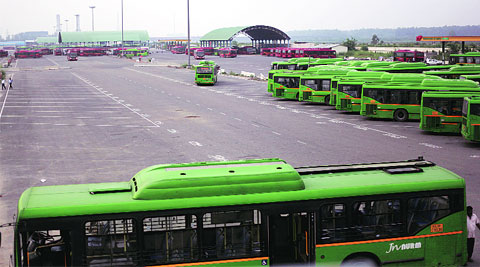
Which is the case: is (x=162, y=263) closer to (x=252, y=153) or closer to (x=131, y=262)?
(x=131, y=262)

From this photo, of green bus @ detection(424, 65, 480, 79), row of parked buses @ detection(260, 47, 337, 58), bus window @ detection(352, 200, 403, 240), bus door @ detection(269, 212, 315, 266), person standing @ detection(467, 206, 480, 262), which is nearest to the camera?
→ bus door @ detection(269, 212, 315, 266)

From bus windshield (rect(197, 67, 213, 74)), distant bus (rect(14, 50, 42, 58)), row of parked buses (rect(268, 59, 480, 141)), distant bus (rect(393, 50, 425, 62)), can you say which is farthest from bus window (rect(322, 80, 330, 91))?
distant bus (rect(14, 50, 42, 58))

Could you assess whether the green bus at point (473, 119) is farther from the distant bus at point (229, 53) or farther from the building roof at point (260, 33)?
the building roof at point (260, 33)

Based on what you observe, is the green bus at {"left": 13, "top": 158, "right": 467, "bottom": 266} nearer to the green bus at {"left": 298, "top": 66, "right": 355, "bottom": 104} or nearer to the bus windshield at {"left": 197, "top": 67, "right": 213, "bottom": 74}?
the green bus at {"left": 298, "top": 66, "right": 355, "bottom": 104}

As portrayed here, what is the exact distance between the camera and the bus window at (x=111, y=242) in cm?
1066

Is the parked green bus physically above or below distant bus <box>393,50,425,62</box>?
below

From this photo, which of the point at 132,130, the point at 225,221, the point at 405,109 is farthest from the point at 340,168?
the point at 405,109

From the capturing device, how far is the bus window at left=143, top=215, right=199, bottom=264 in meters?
10.9

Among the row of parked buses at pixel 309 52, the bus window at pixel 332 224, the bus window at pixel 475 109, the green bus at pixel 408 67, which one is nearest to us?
the bus window at pixel 332 224

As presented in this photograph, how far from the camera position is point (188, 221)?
1106 cm

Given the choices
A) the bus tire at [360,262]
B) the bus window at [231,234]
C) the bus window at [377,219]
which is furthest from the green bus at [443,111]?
the bus window at [231,234]

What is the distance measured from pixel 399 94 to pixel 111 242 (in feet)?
105

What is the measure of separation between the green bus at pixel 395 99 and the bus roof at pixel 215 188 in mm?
27181

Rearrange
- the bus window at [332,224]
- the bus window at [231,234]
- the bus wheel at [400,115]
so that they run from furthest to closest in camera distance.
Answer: the bus wheel at [400,115] < the bus window at [332,224] < the bus window at [231,234]
